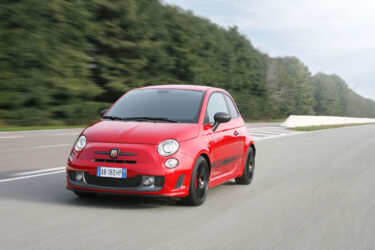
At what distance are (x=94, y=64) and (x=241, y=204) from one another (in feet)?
77.9

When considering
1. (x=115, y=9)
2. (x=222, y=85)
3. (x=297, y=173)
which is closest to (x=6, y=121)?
(x=115, y=9)

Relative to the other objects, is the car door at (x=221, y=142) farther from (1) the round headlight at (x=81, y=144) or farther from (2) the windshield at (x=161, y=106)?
(1) the round headlight at (x=81, y=144)

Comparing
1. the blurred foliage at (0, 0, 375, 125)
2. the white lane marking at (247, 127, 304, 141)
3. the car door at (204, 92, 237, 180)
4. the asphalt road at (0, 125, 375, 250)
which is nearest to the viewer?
the asphalt road at (0, 125, 375, 250)

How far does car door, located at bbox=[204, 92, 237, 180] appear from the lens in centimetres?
704

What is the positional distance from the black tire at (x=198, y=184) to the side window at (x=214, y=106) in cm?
67

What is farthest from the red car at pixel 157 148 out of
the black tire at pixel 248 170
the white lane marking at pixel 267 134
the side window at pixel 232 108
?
the white lane marking at pixel 267 134

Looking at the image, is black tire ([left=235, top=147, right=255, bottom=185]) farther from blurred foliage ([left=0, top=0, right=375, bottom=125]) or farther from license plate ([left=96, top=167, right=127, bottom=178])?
blurred foliage ([left=0, top=0, right=375, bottom=125])

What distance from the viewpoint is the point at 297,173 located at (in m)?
10.2

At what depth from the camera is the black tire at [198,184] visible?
6272 millimetres

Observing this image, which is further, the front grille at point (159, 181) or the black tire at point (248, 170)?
the black tire at point (248, 170)

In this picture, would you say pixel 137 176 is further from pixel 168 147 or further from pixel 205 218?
pixel 205 218

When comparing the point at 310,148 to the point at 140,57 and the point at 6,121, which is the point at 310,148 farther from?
the point at 140,57

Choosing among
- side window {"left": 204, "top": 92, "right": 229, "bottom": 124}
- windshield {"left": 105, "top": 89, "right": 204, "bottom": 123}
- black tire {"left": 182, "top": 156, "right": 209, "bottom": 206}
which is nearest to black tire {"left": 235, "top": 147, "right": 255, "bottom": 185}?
side window {"left": 204, "top": 92, "right": 229, "bottom": 124}

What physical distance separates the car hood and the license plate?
34 centimetres
